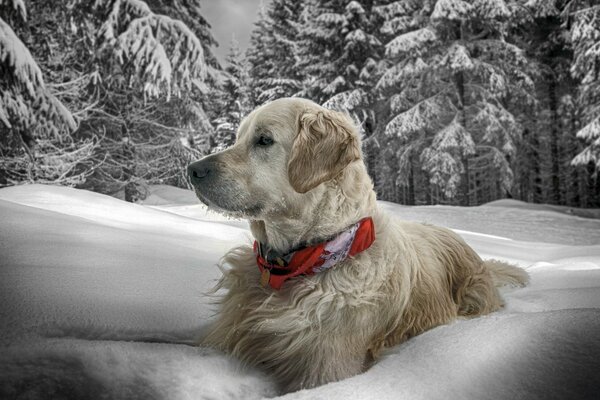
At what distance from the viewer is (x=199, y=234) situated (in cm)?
402

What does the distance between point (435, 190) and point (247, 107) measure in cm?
1461

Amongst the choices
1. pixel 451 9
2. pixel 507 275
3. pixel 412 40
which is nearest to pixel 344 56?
pixel 412 40

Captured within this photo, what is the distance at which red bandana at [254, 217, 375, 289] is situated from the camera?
1926mm

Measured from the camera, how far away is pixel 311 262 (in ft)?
6.27

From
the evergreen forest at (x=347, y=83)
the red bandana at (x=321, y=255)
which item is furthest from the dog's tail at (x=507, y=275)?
the evergreen forest at (x=347, y=83)

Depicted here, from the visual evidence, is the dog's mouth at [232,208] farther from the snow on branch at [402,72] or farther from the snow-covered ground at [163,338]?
the snow on branch at [402,72]

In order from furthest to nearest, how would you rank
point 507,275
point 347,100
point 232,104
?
1. point 232,104
2. point 347,100
3. point 507,275

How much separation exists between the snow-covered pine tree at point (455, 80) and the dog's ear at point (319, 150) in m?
13.6

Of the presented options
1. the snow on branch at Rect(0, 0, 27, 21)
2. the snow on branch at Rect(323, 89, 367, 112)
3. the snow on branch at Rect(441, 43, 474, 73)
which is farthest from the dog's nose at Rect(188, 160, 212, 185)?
the snow on branch at Rect(323, 89, 367, 112)

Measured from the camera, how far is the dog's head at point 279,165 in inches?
79.8

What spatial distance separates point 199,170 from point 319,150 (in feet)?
2.16

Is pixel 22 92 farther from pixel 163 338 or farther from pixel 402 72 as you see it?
pixel 402 72

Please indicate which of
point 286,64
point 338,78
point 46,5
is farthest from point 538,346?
point 286,64

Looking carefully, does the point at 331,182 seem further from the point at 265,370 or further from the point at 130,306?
the point at 130,306
